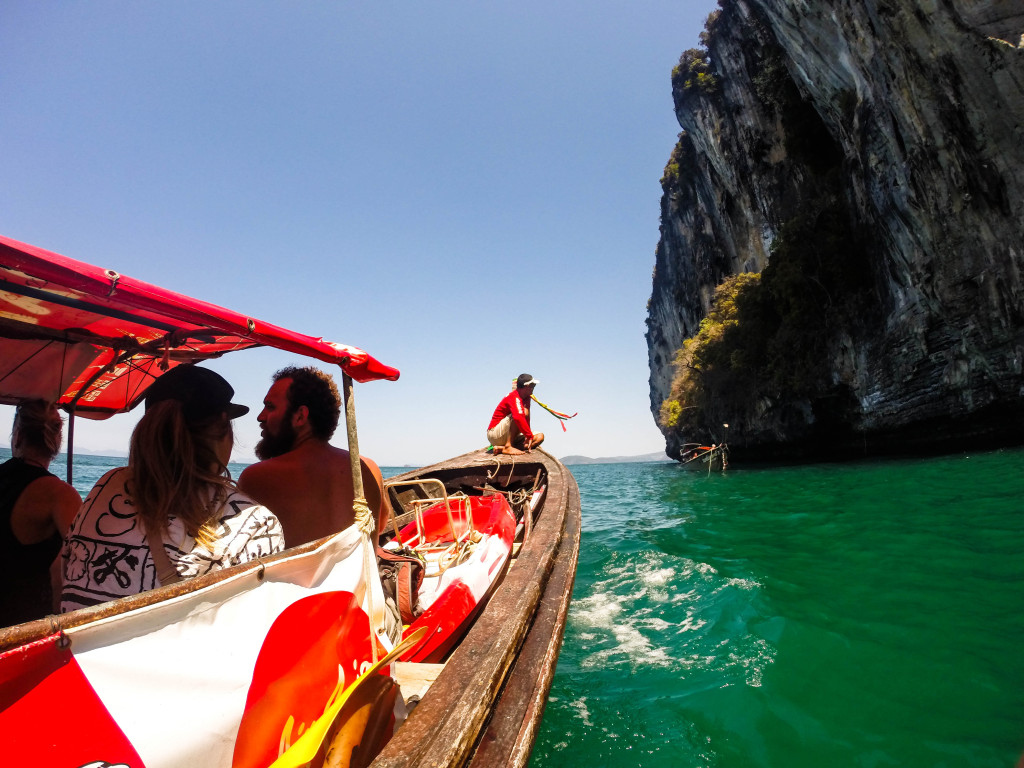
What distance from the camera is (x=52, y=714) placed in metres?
0.88

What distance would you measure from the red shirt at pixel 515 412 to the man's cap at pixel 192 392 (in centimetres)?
624

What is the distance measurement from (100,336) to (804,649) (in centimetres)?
403

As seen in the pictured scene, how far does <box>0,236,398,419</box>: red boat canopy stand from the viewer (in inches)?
46.4

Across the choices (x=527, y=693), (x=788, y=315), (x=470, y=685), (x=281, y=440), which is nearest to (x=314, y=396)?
(x=281, y=440)

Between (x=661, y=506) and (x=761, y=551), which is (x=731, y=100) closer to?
(x=661, y=506)

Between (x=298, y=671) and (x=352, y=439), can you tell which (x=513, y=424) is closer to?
(x=352, y=439)

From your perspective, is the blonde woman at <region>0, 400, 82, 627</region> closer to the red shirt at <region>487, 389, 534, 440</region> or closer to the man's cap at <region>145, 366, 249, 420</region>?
the man's cap at <region>145, 366, 249, 420</region>

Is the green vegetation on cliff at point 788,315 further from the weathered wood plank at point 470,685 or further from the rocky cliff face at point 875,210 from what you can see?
the weathered wood plank at point 470,685

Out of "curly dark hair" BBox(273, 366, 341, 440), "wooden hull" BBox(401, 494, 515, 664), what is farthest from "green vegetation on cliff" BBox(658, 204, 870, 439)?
"curly dark hair" BBox(273, 366, 341, 440)

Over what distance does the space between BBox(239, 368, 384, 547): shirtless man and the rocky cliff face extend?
52.9 ft

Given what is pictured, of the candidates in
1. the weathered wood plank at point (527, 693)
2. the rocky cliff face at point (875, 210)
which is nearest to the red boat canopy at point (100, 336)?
the weathered wood plank at point (527, 693)

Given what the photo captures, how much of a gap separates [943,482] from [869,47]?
1136 centimetres

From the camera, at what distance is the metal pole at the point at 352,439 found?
185 cm

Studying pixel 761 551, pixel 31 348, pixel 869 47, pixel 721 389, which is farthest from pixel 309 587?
pixel 721 389
